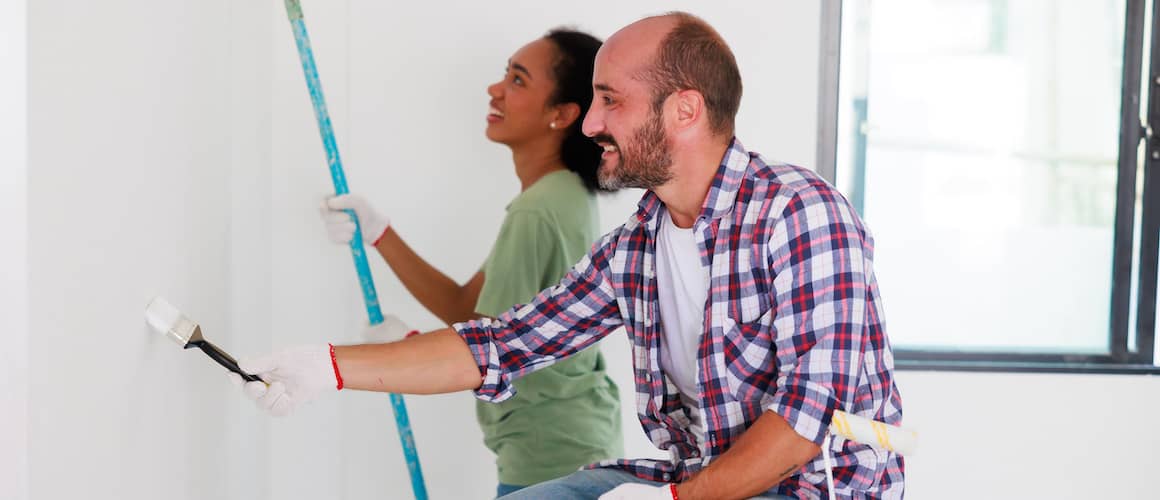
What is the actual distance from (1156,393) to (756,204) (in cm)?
171

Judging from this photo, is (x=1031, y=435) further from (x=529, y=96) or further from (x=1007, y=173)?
(x=529, y=96)

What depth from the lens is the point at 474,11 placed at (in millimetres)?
2283

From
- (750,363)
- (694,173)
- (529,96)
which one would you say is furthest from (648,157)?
(529,96)

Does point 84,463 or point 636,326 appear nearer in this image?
point 84,463

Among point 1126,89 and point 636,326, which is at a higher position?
point 1126,89

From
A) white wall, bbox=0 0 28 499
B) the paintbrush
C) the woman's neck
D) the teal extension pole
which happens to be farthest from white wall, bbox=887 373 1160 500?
white wall, bbox=0 0 28 499

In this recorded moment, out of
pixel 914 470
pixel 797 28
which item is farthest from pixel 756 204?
pixel 914 470

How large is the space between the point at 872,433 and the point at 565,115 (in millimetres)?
993

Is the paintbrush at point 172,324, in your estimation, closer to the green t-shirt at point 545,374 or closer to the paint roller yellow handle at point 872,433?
the green t-shirt at point 545,374

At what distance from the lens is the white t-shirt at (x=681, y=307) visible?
1.48m

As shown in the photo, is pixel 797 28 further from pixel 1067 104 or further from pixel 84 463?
pixel 84 463

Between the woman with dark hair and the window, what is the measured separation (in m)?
0.87

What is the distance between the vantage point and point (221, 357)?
1.34 metres

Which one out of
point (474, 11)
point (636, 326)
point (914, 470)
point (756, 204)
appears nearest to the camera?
point (756, 204)
